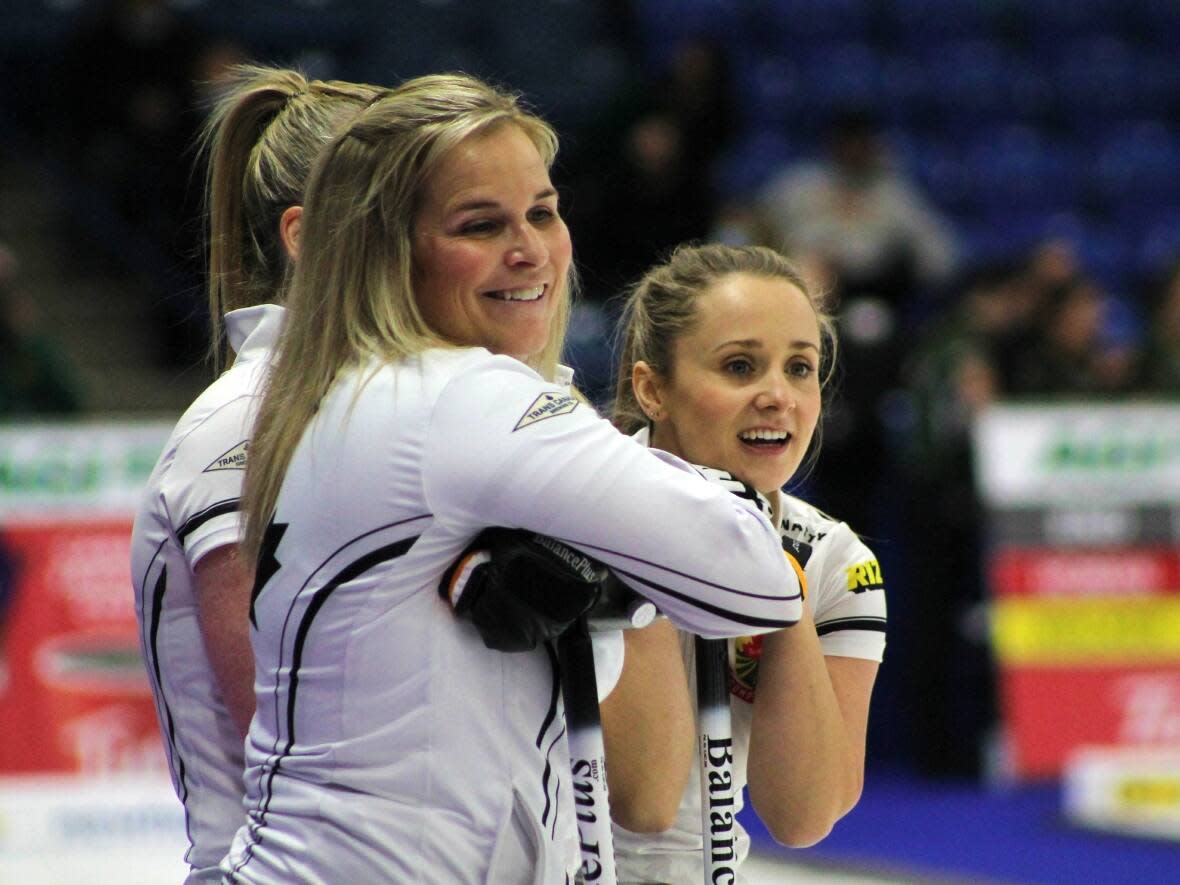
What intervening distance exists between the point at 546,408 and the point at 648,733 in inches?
19.7

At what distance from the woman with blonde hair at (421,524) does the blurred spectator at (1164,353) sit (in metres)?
5.29

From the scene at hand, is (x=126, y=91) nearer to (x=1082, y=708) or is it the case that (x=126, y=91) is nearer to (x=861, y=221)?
(x=861, y=221)

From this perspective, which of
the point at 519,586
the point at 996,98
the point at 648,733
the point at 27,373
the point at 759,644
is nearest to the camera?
the point at 519,586

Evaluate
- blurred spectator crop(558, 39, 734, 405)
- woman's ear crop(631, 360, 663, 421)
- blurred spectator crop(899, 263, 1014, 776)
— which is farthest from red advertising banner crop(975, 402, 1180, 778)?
woman's ear crop(631, 360, 663, 421)

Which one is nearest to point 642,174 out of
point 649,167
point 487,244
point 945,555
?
point 649,167

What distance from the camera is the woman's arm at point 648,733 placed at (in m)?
2.02

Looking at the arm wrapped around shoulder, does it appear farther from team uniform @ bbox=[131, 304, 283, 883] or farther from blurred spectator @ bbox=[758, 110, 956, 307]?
blurred spectator @ bbox=[758, 110, 956, 307]

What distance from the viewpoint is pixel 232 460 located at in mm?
1960

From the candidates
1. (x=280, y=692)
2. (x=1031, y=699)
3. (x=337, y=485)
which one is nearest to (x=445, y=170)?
(x=337, y=485)

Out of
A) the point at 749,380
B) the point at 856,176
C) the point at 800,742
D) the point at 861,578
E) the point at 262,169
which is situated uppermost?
the point at 262,169

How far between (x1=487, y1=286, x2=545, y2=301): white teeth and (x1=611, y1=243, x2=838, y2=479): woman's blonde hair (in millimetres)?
426

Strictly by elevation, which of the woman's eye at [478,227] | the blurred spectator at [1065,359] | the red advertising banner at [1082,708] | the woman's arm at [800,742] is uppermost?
the woman's eye at [478,227]

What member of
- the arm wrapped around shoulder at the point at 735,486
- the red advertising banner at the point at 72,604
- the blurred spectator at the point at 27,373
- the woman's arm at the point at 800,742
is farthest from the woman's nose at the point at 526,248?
the blurred spectator at the point at 27,373

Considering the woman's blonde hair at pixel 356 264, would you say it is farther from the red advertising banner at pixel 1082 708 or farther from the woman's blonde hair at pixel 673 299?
the red advertising banner at pixel 1082 708
